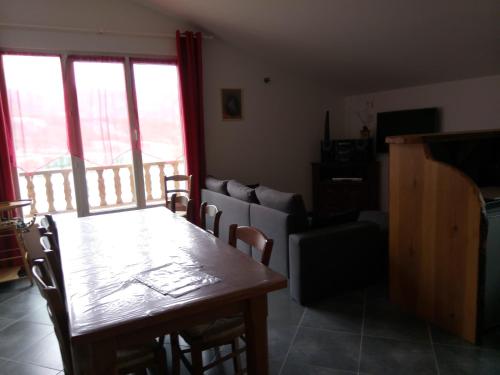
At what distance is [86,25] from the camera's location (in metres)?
4.04

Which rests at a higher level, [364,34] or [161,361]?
[364,34]

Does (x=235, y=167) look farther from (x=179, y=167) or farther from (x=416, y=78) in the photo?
(x=416, y=78)

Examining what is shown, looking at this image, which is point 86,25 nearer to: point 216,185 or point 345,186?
point 216,185

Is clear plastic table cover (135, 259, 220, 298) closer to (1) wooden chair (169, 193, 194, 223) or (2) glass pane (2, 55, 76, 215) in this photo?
(1) wooden chair (169, 193, 194, 223)

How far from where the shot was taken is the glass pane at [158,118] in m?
4.41

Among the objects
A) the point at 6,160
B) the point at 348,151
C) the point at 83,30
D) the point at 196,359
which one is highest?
the point at 83,30

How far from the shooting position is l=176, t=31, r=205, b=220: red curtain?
4.45 meters

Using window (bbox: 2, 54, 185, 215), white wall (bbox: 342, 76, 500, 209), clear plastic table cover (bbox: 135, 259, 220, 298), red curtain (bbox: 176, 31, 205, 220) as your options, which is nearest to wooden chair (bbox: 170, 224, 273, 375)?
clear plastic table cover (bbox: 135, 259, 220, 298)

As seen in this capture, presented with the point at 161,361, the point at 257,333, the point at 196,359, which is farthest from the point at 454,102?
the point at 161,361

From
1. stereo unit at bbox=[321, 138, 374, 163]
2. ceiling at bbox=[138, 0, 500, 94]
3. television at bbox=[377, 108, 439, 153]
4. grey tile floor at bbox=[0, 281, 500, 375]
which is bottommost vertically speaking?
grey tile floor at bbox=[0, 281, 500, 375]

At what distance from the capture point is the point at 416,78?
423cm

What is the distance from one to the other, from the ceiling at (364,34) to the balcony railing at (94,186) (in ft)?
6.02

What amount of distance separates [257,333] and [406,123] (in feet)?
12.7

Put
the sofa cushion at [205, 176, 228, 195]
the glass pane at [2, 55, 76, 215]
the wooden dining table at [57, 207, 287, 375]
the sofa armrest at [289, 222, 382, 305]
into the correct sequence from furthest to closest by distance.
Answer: the sofa cushion at [205, 176, 228, 195] < the glass pane at [2, 55, 76, 215] < the sofa armrest at [289, 222, 382, 305] < the wooden dining table at [57, 207, 287, 375]
